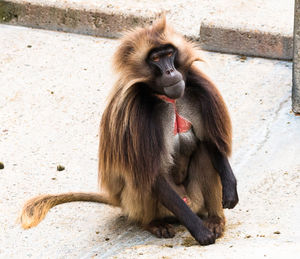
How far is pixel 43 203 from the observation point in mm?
4668

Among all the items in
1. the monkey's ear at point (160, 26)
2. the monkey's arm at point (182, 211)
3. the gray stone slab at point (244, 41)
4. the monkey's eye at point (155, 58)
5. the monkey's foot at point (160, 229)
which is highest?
the monkey's ear at point (160, 26)

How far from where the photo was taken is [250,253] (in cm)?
350

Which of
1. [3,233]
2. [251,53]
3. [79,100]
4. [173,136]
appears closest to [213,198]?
[173,136]

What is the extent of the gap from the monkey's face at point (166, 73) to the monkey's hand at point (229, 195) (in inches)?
28.5

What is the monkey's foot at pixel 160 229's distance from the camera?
4363 mm

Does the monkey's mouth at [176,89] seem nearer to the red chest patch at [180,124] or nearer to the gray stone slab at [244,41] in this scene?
the red chest patch at [180,124]

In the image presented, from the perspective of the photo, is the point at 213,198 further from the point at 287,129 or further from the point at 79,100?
the point at 79,100

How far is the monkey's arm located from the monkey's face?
1.76 ft

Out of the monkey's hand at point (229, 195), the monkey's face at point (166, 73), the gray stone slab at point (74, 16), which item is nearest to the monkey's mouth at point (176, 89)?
the monkey's face at point (166, 73)

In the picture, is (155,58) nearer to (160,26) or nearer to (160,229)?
(160,26)

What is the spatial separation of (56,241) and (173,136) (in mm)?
1042

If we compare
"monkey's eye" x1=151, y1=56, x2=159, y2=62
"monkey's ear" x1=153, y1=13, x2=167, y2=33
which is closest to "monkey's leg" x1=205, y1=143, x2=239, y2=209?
"monkey's eye" x1=151, y1=56, x2=159, y2=62

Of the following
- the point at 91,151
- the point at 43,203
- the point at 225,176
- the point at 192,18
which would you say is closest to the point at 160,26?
the point at 225,176

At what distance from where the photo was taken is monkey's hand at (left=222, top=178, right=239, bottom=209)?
4.30 meters
